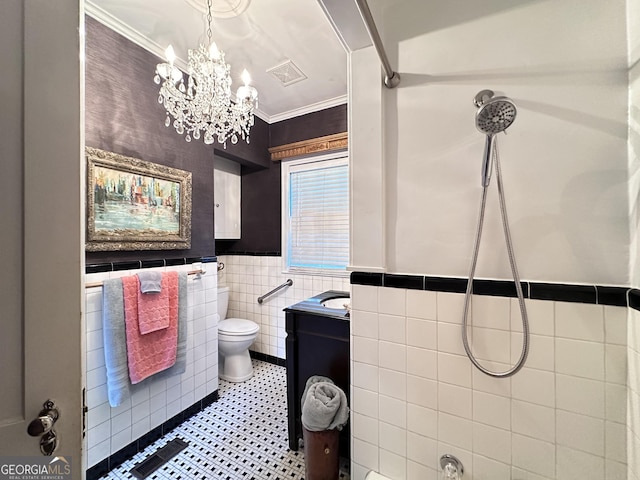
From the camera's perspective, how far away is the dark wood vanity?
138cm

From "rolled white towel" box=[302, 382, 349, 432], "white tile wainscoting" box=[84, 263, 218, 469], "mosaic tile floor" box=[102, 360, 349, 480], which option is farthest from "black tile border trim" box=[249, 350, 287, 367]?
"rolled white towel" box=[302, 382, 349, 432]

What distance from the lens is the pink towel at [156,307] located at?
1536 mm

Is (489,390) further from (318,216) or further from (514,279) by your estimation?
(318,216)

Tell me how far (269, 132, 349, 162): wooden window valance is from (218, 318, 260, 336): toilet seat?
1.73 meters

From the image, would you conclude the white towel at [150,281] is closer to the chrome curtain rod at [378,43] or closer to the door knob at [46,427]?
the door knob at [46,427]

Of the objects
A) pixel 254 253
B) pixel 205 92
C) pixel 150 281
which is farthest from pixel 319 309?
pixel 254 253

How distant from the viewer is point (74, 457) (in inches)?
Answer: 22.5

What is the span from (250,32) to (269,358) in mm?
2856

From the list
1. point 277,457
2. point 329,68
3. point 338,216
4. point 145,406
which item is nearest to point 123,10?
Answer: point 329,68

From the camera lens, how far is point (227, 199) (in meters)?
2.76

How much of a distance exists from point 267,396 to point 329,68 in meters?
2.72

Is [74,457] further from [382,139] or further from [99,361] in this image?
[382,139]

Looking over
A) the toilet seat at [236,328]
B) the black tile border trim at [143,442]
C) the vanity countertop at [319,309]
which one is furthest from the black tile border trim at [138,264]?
the black tile border trim at [143,442]

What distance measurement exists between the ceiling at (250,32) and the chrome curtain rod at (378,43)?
403mm
